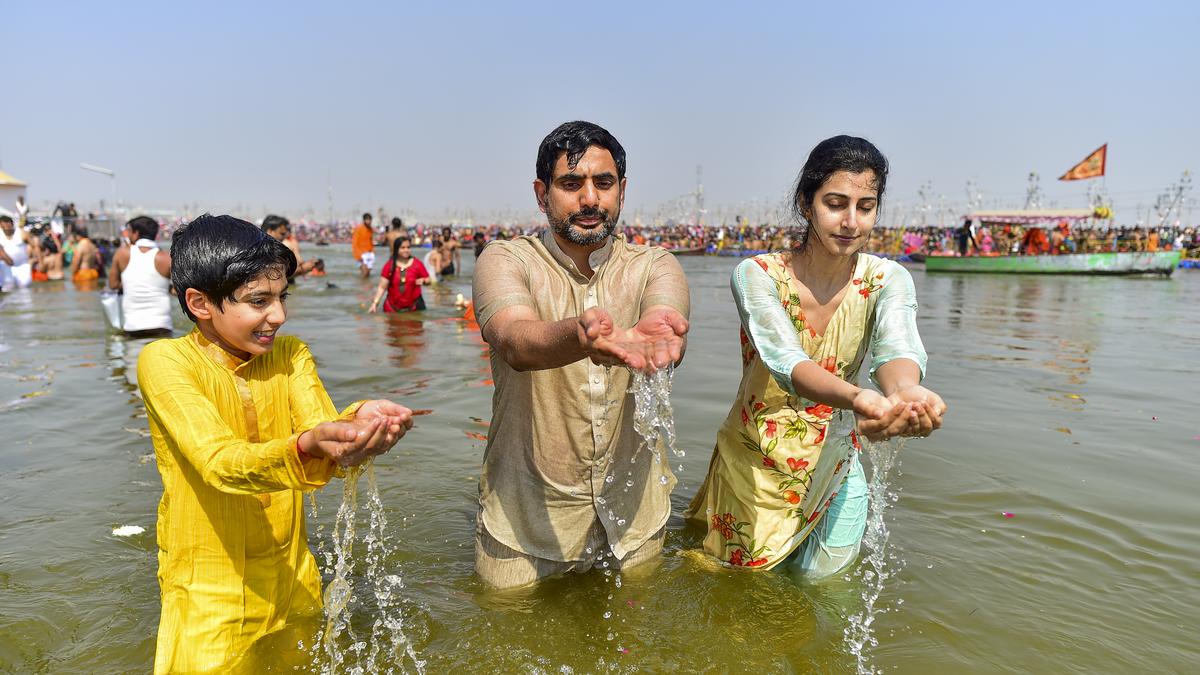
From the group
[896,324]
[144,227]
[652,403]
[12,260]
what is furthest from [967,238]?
[652,403]

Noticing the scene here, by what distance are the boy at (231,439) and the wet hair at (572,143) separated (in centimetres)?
94

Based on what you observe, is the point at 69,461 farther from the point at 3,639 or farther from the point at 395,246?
the point at 395,246

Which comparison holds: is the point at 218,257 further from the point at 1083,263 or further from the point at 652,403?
the point at 1083,263

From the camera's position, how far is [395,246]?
1166cm

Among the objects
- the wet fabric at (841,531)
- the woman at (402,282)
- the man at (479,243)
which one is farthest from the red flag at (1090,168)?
the wet fabric at (841,531)

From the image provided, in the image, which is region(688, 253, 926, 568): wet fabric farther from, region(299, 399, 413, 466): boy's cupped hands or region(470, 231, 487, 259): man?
region(299, 399, 413, 466): boy's cupped hands

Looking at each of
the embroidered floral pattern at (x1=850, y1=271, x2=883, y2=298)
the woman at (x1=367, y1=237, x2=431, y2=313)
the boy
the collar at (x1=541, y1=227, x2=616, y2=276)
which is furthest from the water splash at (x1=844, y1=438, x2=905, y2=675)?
the woman at (x1=367, y1=237, x2=431, y2=313)

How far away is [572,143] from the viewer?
271 cm

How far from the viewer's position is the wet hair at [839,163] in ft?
9.30

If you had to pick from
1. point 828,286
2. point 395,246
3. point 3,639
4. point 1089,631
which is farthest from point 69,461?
point 395,246

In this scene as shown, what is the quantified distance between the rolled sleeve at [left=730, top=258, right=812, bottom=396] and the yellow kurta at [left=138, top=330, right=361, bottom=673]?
1469 millimetres

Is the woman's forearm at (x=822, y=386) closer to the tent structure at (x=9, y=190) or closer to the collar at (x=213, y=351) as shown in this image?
the collar at (x=213, y=351)

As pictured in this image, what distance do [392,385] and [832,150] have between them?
18.6 ft

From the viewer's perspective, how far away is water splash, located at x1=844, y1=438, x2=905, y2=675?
115 inches
